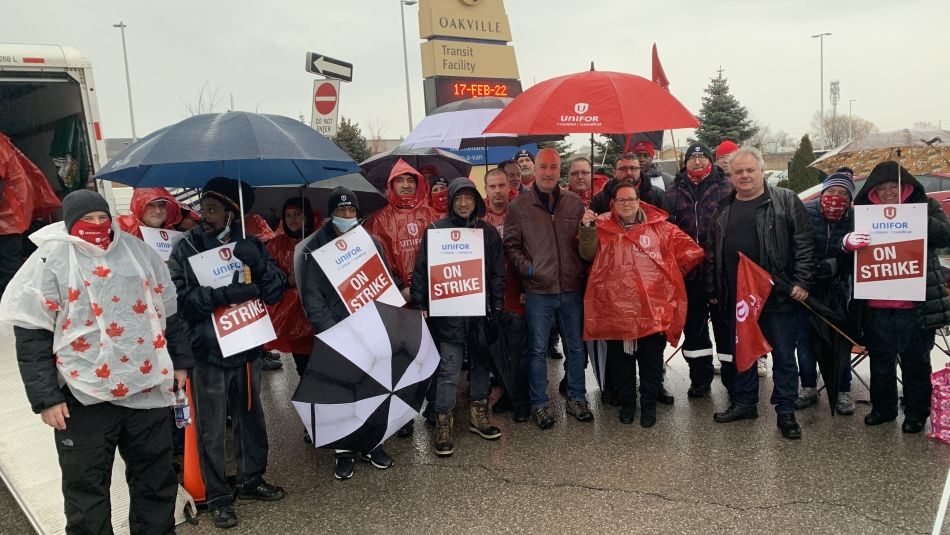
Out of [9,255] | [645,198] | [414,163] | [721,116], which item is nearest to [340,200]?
[645,198]

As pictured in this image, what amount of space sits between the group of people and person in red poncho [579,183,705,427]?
0.01 metres

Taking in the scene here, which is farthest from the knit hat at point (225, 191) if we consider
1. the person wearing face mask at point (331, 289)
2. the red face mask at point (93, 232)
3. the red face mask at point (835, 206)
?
the red face mask at point (835, 206)

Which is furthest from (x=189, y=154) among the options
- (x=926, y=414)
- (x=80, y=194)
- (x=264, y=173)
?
(x=926, y=414)

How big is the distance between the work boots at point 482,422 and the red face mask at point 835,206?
9.38ft

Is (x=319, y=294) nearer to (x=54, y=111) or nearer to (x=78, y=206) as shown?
(x=78, y=206)

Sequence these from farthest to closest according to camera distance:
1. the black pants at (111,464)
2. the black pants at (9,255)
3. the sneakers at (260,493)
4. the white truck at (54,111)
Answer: the white truck at (54,111), the black pants at (9,255), the sneakers at (260,493), the black pants at (111,464)

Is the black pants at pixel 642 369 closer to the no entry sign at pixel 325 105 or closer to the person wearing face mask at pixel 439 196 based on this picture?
the person wearing face mask at pixel 439 196

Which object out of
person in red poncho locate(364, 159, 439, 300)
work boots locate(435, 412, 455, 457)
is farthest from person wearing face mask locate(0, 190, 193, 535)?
person in red poncho locate(364, 159, 439, 300)

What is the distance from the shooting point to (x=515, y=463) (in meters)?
4.33

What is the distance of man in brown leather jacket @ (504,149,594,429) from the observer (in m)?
4.84

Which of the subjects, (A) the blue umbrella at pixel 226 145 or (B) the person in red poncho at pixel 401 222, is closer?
(A) the blue umbrella at pixel 226 145

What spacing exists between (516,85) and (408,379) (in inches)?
594

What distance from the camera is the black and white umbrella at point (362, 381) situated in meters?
3.87

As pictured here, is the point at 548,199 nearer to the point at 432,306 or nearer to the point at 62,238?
the point at 432,306
